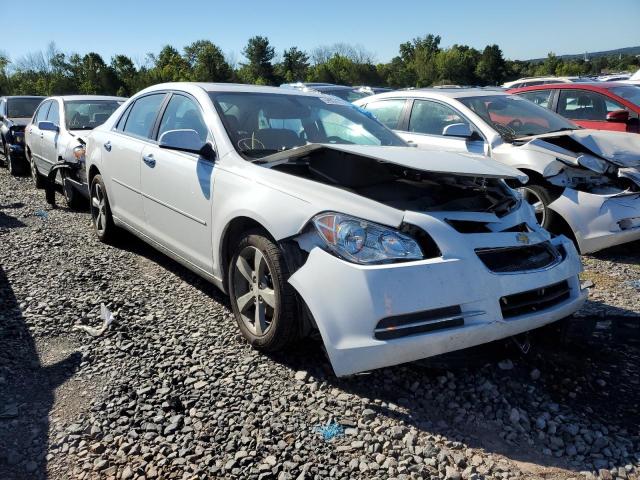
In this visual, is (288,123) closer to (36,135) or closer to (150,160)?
(150,160)

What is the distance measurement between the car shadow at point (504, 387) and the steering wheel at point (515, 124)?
10.9ft

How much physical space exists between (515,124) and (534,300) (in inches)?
153

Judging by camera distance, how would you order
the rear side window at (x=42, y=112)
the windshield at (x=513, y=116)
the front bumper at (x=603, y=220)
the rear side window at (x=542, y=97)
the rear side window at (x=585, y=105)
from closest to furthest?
the front bumper at (x=603, y=220) < the windshield at (x=513, y=116) < the rear side window at (x=585, y=105) < the rear side window at (x=542, y=97) < the rear side window at (x=42, y=112)

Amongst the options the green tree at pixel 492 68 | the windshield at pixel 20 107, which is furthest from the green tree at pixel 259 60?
the windshield at pixel 20 107

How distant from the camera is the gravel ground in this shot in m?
2.31

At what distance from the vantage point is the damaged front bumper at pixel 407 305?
2.50 metres

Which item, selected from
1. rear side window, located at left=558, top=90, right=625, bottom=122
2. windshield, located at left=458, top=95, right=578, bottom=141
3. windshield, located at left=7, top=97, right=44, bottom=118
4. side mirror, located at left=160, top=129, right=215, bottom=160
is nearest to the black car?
windshield, located at left=7, top=97, right=44, bottom=118

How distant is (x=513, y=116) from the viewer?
6238 mm

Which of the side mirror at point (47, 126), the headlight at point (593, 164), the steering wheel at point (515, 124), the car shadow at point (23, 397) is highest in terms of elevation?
the side mirror at point (47, 126)

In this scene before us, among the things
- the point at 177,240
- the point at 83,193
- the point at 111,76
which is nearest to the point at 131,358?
the point at 177,240

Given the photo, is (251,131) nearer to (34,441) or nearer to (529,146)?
(34,441)

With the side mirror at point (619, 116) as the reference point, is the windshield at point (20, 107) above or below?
above

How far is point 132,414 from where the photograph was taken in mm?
2658

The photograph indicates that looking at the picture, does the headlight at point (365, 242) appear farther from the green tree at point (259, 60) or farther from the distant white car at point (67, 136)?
the green tree at point (259, 60)
